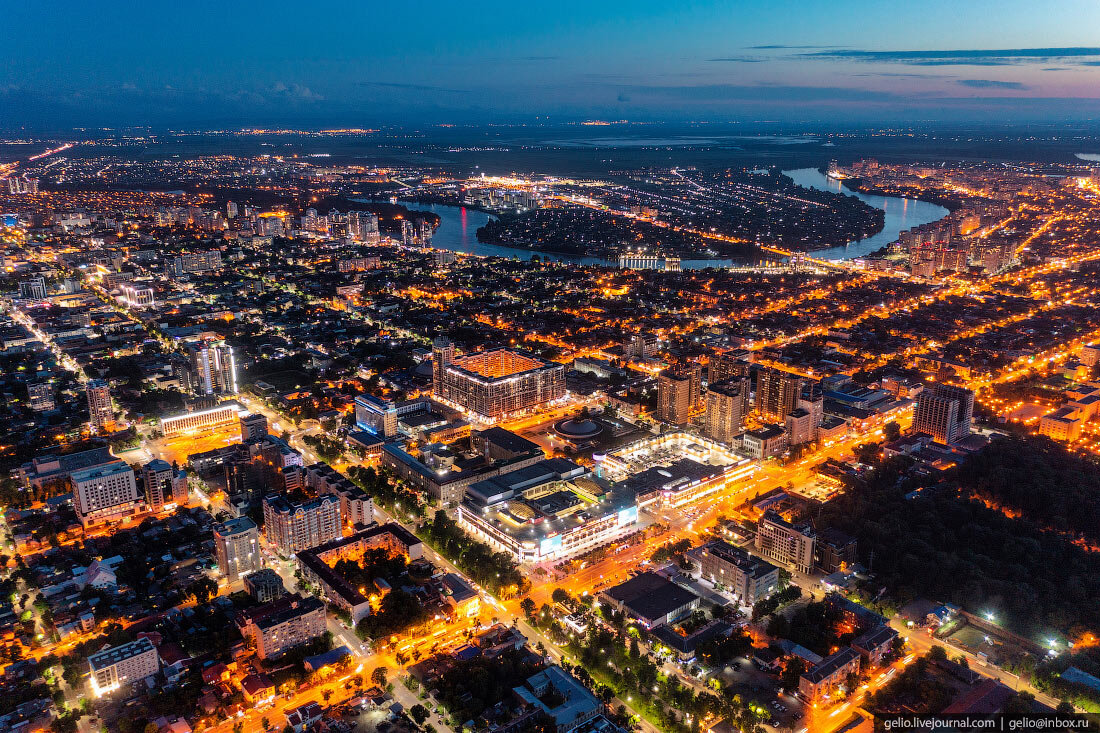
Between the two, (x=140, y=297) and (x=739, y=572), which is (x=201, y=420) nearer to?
(x=739, y=572)

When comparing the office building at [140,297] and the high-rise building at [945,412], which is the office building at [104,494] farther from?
the office building at [140,297]

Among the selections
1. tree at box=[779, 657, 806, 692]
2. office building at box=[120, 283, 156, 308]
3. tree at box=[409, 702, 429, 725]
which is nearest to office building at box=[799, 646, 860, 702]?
tree at box=[779, 657, 806, 692]

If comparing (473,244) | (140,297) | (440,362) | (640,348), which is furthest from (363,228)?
(440,362)

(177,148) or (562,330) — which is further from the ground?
(177,148)

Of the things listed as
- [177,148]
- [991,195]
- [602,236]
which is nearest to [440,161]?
[177,148]

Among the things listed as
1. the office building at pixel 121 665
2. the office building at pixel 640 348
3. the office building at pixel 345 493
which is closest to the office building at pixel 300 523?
the office building at pixel 345 493

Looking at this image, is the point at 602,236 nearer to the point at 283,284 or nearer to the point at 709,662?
the point at 283,284

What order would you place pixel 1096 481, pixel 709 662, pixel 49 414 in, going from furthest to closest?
pixel 49 414
pixel 1096 481
pixel 709 662
